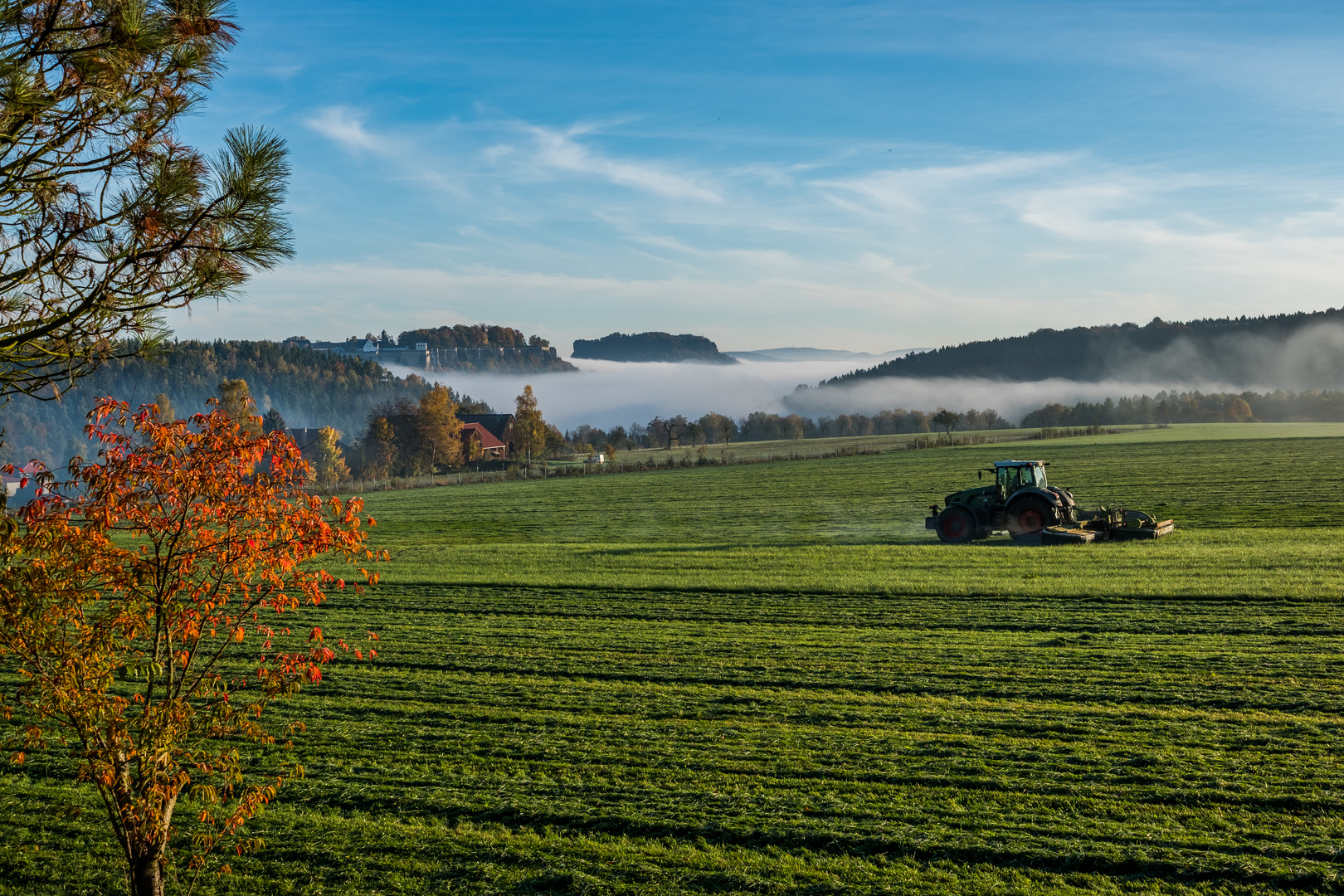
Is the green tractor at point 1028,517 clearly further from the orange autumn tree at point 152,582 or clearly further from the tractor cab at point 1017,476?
the orange autumn tree at point 152,582

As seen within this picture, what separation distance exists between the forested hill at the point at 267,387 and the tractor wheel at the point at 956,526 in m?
122

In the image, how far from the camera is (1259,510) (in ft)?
102

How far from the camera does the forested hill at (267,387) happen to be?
436ft

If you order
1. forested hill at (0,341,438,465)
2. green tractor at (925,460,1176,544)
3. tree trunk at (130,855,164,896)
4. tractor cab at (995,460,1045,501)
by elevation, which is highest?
forested hill at (0,341,438,465)

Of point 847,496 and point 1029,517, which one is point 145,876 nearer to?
point 1029,517

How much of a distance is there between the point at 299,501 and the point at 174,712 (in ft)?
5.18

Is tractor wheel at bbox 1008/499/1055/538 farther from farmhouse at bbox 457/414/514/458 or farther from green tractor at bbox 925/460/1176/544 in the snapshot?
farmhouse at bbox 457/414/514/458

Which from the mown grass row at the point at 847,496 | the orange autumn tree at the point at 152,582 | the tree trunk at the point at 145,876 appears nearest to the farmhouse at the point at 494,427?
the mown grass row at the point at 847,496

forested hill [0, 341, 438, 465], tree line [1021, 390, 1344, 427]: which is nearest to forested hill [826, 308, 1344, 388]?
tree line [1021, 390, 1344, 427]

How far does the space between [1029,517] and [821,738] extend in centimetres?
1746

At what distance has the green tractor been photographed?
2470 centimetres

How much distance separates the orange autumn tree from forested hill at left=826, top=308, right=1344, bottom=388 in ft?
604

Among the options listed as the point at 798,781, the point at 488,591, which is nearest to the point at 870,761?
the point at 798,781

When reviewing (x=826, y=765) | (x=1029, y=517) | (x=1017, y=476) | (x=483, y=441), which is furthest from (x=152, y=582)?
(x=483, y=441)
